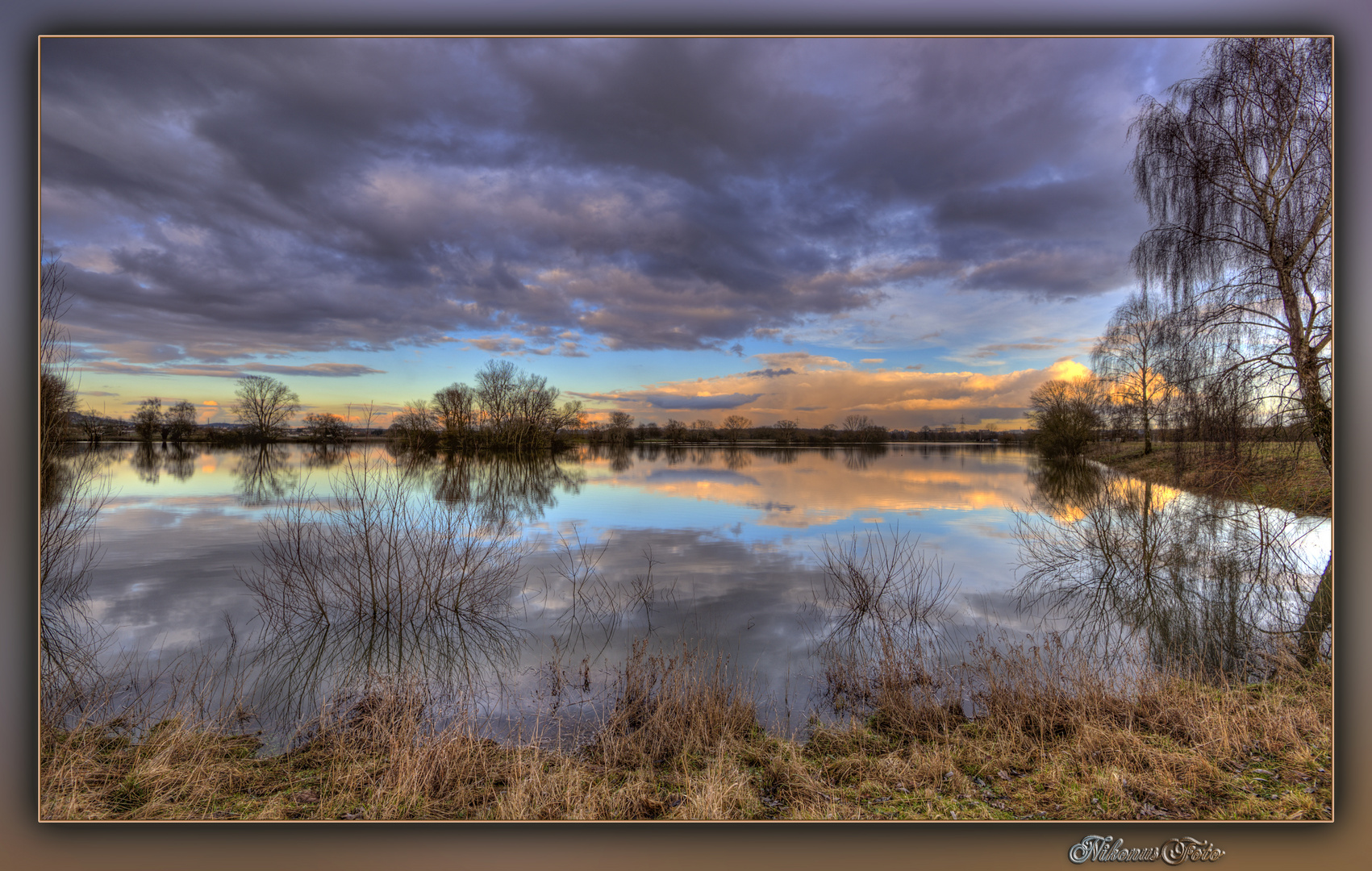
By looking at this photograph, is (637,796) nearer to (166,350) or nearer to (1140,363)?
(1140,363)

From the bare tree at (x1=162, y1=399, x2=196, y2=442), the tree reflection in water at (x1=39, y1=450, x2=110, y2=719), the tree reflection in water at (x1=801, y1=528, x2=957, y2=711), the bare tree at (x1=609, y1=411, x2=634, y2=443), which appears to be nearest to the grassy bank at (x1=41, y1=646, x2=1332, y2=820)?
the tree reflection in water at (x1=39, y1=450, x2=110, y2=719)

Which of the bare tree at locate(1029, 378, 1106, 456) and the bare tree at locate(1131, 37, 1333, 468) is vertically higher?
the bare tree at locate(1131, 37, 1333, 468)

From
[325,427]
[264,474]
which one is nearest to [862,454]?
[325,427]

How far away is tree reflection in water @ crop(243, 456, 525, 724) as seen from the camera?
5.93 meters

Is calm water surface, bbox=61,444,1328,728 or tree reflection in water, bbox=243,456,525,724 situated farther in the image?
tree reflection in water, bbox=243,456,525,724

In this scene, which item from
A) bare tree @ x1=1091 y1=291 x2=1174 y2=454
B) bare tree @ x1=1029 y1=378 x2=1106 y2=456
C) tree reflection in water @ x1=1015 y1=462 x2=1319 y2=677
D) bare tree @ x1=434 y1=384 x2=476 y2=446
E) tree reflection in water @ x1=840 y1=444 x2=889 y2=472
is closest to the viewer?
tree reflection in water @ x1=1015 y1=462 x2=1319 y2=677

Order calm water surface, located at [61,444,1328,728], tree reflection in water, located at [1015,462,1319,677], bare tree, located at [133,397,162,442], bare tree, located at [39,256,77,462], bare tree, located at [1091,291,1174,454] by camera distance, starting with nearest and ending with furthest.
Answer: bare tree, located at [39,256,77,462], tree reflection in water, located at [1015,462,1319,677], bare tree, located at [1091,291,1174,454], calm water surface, located at [61,444,1328,728], bare tree, located at [133,397,162,442]

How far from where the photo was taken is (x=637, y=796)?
9.74 ft

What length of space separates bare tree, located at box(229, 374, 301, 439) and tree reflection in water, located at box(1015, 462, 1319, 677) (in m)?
9.77

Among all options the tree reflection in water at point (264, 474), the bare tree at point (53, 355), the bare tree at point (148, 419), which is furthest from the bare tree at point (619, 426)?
the bare tree at point (53, 355)

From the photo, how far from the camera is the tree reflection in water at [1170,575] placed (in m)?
4.10

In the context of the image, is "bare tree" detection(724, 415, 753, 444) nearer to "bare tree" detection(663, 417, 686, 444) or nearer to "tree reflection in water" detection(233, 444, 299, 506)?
"bare tree" detection(663, 417, 686, 444)

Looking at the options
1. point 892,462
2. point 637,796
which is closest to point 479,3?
point 637,796

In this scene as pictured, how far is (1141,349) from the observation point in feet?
17.3
